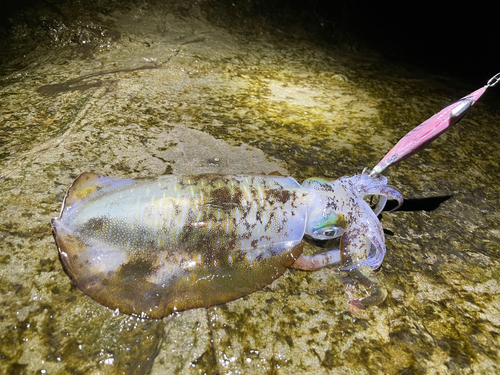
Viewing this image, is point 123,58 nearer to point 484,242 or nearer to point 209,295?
point 209,295

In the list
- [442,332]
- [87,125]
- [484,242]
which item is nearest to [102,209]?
[87,125]

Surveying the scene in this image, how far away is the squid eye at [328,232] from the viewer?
76.3 inches

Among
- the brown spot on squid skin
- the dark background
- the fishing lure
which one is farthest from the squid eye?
the dark background

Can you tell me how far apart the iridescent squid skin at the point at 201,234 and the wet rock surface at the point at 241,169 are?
0.09 m

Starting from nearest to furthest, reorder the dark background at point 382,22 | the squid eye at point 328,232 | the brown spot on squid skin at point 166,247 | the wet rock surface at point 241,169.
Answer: the wet rock surface at point 241,169, the brown spot on squid skin at point 166,247, the squid eye at point 328,232, the dark background at point 382,22

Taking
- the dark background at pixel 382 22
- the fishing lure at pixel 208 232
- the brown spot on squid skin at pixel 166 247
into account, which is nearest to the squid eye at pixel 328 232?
the fishing lure at pixel 208 232

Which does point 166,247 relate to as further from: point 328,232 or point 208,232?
point 328,232

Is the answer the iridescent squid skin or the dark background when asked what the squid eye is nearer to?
the iridescent squid skin

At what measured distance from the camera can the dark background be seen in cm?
431

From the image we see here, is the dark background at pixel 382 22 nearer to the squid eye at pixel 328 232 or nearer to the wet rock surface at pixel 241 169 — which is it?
the wet rock surface at pixel 241 169

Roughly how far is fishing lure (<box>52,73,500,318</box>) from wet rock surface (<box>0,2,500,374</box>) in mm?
83

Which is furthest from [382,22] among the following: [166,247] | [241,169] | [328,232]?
[166,247]

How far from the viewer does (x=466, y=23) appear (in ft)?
28.2

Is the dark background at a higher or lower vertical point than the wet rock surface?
higher
